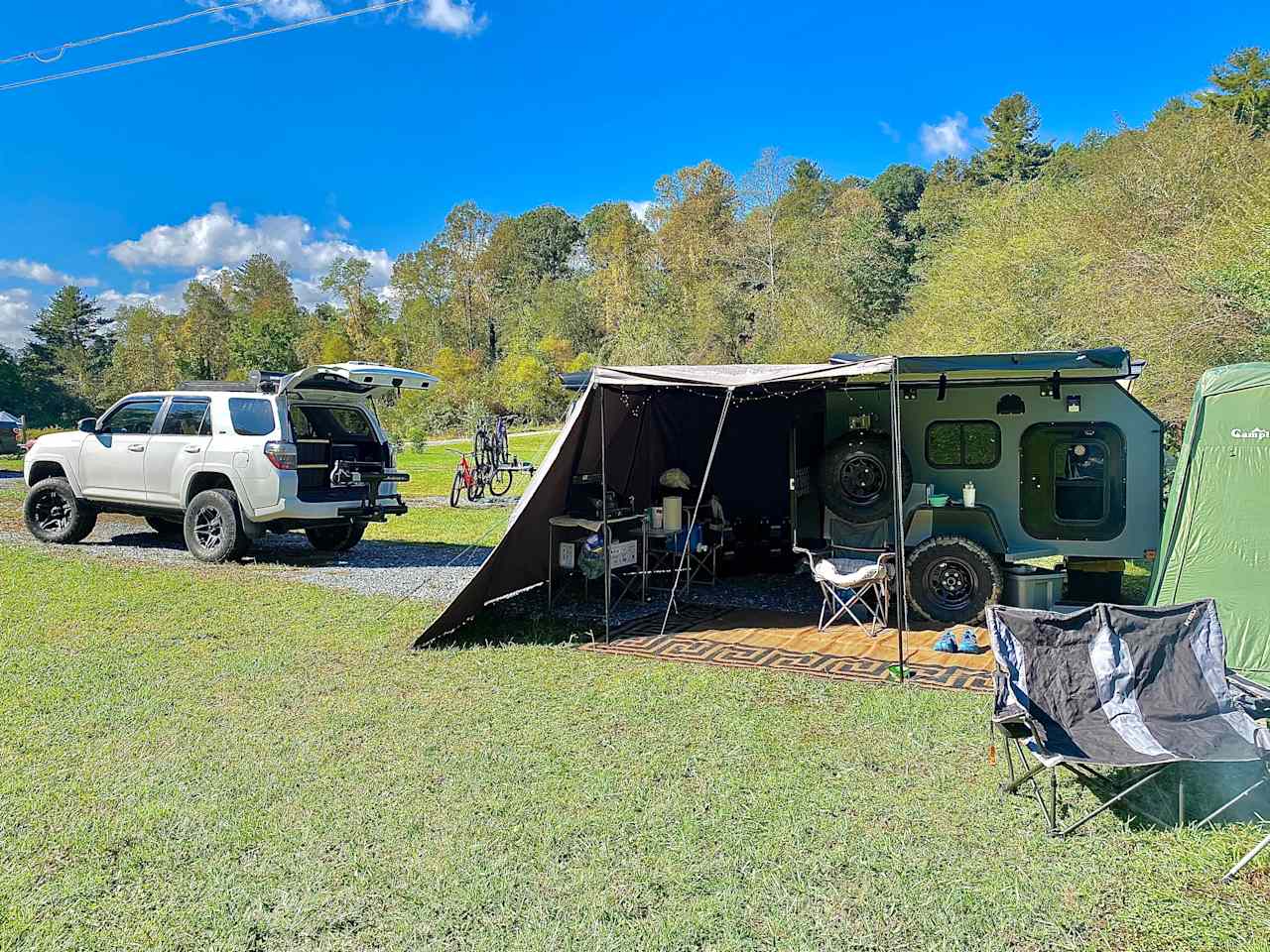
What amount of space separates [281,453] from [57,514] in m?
3.99

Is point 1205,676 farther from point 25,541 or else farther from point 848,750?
point 25,541

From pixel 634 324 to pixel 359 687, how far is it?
125 feet

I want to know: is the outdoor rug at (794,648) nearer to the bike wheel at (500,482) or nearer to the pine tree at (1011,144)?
the bike wheel at (500,482)

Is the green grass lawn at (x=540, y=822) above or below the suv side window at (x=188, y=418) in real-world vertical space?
below

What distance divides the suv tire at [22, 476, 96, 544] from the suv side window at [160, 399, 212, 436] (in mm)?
1792

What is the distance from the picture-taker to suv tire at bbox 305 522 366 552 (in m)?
9.98

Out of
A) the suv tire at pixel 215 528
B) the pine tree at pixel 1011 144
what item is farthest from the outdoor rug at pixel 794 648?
the pine tree at pixel 1011 144

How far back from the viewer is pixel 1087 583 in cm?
709

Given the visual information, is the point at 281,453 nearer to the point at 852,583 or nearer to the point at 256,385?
the point at 256,385

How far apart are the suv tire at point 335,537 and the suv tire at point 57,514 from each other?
2.54 meters

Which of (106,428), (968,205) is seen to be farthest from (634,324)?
(106,428)

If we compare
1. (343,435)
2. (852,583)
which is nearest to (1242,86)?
(852,583)

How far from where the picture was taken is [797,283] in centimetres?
3775

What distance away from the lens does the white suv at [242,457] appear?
8492mm
